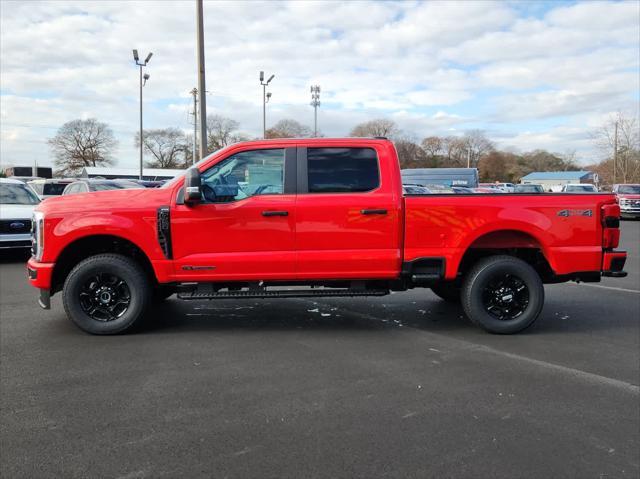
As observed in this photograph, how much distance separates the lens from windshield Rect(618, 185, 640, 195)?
94.9 ft

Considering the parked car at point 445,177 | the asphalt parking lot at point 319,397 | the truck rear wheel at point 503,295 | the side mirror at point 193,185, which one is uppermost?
the parked car at point 445,177

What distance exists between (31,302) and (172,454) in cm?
523

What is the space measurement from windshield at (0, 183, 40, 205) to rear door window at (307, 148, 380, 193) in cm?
877

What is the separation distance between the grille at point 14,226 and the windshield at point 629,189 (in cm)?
2848

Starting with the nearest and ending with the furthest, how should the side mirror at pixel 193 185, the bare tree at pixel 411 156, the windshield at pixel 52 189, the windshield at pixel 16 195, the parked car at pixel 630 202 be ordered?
the side mirror at pixel 193 185
the windshield at pixel 16 195
the windshield at pixel 52 189
the parked car at pixel 630 202
the bare tree at pixel 411 156

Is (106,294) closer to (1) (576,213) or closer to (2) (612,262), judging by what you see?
Answer: (1) (576,213)

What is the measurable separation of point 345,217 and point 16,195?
955 centimetres

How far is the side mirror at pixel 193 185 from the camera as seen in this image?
5.39 meters

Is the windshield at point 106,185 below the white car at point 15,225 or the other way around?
the other way around

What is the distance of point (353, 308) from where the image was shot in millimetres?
7168

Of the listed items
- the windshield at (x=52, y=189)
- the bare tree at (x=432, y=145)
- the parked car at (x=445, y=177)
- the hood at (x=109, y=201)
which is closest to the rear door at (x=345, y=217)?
the hood at (x=109, y=201)

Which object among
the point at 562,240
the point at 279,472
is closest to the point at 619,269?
the point at 562,240

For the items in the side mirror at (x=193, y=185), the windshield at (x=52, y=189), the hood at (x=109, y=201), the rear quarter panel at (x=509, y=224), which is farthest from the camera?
the windshield at (x=52, y=189)

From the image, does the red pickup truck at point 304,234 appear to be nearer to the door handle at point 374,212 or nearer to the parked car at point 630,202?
the door handle at point 374,212
